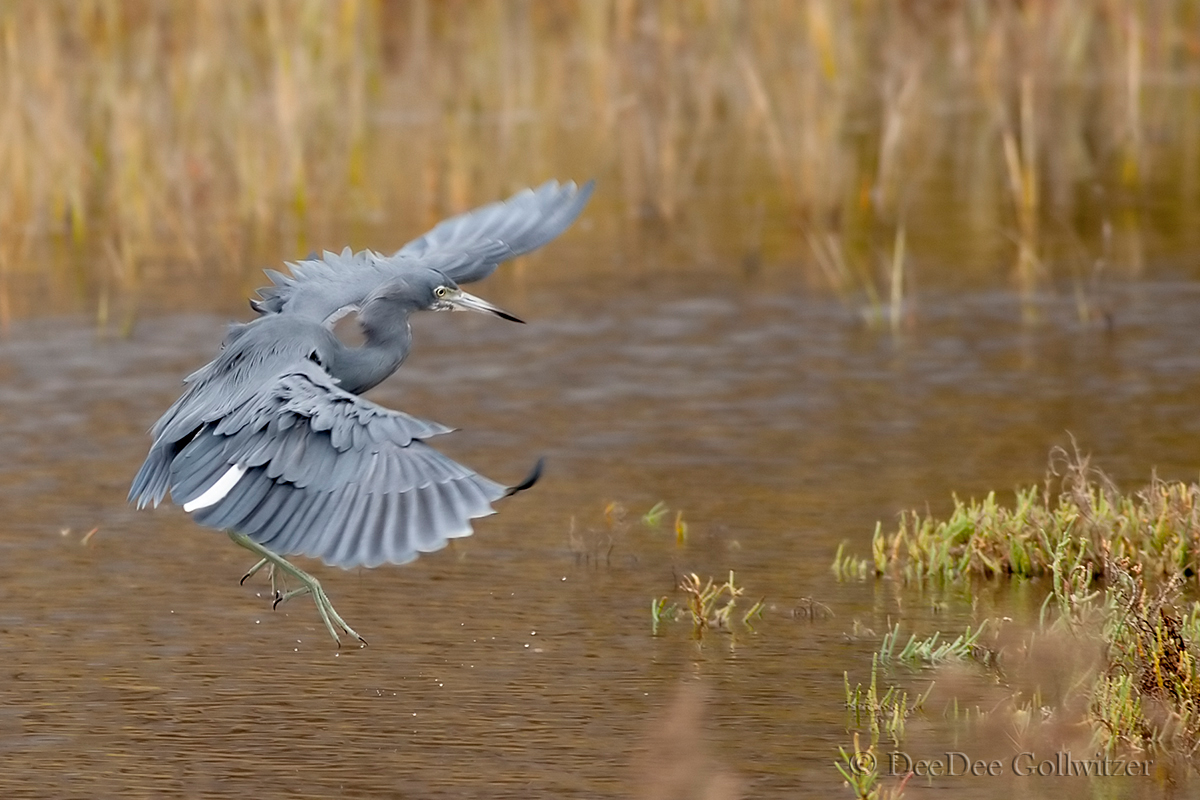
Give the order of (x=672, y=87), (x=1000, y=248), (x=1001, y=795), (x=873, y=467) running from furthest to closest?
(x=672, y=87) → (x=1000, y=248) → (x=873, y=467) → (x=1001, y=795)

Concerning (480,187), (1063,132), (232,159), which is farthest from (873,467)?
(1063,132)

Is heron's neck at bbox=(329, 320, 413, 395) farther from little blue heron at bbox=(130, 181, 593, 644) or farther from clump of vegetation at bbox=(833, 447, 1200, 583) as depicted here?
clump of vegetation at bbox=(833, 447, 1200, 583)

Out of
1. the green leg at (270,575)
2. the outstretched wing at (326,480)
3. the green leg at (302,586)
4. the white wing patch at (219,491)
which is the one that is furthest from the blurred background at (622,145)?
the white wing patch at (219,491)

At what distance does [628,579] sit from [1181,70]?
9.51 m

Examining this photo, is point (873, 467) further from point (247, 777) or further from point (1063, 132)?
point (1063, 132)

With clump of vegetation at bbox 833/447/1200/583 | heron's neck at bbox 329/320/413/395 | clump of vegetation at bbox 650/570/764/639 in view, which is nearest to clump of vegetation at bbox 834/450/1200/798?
clump of vegetation at bbox 833/447/1200/583

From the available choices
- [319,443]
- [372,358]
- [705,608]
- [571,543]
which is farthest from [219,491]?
[571,543]

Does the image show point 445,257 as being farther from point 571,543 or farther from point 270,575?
point 270,575

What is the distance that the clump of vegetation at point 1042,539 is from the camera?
5.49 metres

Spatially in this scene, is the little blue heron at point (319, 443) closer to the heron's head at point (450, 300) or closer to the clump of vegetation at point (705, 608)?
the heron's head at point (450, 300)

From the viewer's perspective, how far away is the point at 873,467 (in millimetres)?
6828

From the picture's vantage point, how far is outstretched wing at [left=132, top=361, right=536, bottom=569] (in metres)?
4.43

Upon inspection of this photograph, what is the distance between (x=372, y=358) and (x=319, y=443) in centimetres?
113

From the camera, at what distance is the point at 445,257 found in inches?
251
